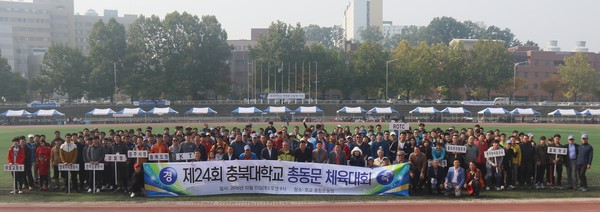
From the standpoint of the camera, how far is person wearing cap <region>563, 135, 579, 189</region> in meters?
14.1

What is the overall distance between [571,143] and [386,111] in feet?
143

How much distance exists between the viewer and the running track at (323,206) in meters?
12.1

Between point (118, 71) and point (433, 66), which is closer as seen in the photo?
point (118, 71)

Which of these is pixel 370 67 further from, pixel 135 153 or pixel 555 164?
pixel 135 153

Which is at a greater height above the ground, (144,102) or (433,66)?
(433,66)

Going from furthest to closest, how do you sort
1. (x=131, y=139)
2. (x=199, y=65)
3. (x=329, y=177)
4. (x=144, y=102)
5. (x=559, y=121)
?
(x=199, y=65) < (x=144, y=102) < (x=559, y=121) < (x=131, y=139) < (x=329, y=177)

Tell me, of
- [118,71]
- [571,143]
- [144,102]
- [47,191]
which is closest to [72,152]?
[47,191]

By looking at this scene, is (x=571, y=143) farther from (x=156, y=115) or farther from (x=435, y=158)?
(x=156, y=115)

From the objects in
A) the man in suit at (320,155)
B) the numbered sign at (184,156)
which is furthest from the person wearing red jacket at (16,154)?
the man in suit at (320,155)

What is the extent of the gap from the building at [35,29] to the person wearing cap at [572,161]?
9899cm

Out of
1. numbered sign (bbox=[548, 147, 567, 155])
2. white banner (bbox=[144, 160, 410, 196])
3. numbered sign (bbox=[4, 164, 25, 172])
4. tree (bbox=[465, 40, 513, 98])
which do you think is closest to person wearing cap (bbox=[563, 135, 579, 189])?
numbered sign (bbox=[548, 147, 567, 155])

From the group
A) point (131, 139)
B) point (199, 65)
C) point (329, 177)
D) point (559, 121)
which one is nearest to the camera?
point (329, 177)

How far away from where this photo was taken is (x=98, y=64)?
6900 cm

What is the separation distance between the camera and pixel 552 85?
270 feet
